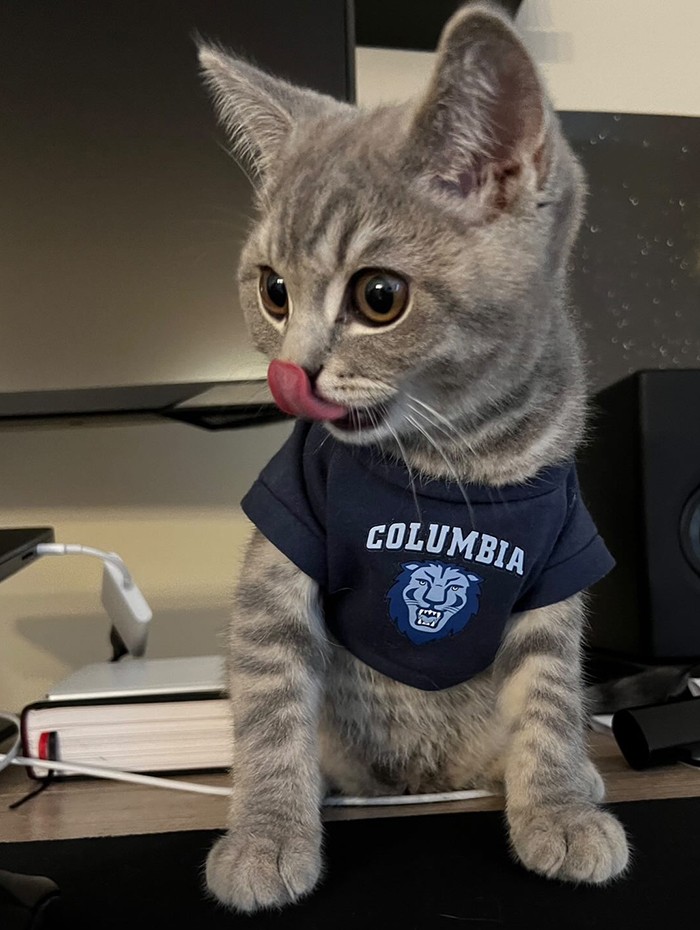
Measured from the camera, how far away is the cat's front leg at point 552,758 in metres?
0.51

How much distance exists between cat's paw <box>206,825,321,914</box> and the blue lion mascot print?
175 millimetres

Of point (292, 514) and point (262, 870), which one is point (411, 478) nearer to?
point (292, 514)

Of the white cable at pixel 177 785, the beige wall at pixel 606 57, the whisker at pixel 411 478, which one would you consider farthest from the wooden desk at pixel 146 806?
the beige wall at pixel 606 57

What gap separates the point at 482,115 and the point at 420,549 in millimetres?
310

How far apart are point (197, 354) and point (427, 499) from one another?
0.42m

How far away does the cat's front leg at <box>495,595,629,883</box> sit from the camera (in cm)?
51

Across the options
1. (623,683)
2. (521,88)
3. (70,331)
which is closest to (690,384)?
(623,683)

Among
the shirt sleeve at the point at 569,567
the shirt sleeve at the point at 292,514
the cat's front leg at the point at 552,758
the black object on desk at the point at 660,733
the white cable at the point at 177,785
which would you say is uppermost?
the shirt sleeve at the point at 292,514

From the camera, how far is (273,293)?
1.94 ft

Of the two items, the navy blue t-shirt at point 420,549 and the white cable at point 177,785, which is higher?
the navy blue t-shirt at point 420,549

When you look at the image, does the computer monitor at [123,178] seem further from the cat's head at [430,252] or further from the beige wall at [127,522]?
the cat's head at [430,252]

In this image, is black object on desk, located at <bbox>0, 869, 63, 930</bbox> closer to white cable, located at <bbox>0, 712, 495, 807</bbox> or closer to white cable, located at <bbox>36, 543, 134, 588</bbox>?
→ white cable, located at <bbox>0, 712, 495, 807</bbox>

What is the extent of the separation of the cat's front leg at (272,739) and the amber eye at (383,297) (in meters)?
0.22

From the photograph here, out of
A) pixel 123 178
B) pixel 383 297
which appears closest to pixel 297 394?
pixel 383 297
